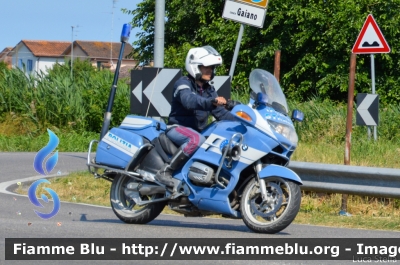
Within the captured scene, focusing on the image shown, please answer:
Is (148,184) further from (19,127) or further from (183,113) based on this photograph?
(19,127)

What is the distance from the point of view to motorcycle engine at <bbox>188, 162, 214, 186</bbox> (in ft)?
25.9

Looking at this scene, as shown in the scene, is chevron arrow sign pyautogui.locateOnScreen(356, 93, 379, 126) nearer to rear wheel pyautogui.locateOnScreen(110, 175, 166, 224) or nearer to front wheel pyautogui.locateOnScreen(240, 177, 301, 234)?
rear wheel pyautogui.locateOnScreen(110, 175, 166, 224)

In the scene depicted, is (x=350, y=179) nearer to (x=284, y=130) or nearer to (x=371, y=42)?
(x=284, y=130)

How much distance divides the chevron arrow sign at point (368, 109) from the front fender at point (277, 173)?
7799mm

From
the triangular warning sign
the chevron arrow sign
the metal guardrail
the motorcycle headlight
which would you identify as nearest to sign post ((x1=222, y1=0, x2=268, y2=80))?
the triangular warning sign

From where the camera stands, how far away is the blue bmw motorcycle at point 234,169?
7.63 m

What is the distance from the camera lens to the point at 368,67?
31.0 m

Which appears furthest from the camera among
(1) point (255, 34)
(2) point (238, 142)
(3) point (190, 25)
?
(3) point (190, 25)

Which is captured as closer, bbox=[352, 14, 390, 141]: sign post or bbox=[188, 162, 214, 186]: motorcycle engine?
bbox=[188, 162, 214, 186]: motorcycle engine

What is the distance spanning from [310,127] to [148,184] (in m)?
13.7

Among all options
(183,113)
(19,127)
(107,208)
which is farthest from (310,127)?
(183,113)

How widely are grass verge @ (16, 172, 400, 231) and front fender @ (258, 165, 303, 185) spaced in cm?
215

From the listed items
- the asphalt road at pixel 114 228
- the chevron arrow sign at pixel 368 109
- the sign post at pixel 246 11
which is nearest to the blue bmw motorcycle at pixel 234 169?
the asphalt road at pixel 114 228

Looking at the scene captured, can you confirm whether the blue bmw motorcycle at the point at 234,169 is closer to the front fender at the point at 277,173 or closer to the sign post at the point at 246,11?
the front fender at the point at 277,173
